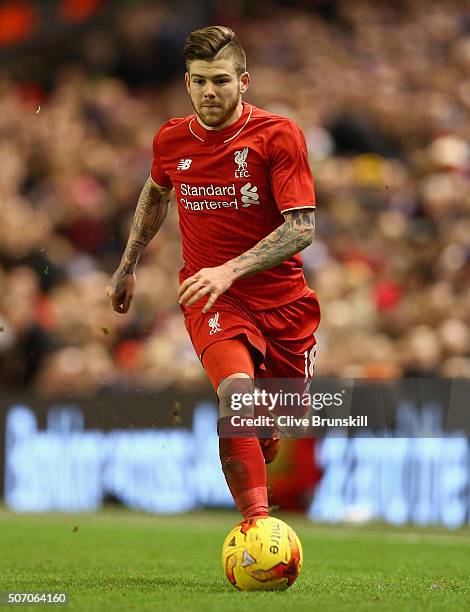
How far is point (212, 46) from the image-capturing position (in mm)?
6039

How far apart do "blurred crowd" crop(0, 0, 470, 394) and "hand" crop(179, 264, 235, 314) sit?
537 cm

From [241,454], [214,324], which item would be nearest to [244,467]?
[241,454]

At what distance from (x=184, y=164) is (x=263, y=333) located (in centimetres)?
86

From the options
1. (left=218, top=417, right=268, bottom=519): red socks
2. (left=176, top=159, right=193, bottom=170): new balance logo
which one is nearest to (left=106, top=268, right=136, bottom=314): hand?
(left=176, top=159, right=193, bottom=170): new balance logo

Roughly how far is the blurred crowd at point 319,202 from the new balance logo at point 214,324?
491cm

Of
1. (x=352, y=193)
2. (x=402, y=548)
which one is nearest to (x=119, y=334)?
(x=352, y=193)

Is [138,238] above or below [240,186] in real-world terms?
below

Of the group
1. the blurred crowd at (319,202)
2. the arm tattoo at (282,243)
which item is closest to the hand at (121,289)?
the arm tattoo at (282,243)

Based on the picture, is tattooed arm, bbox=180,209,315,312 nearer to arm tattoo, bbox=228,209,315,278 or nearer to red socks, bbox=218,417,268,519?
arm tattoo, bbox=228,209,315,278

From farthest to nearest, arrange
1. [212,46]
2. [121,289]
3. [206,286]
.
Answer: [121,289] < [212,46] < [206,286]

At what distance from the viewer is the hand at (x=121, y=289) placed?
6.77 metres

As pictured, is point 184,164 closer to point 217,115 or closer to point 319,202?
point 217,115

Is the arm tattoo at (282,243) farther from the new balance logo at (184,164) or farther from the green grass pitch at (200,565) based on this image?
Result: the green grass pitch at (200,565)

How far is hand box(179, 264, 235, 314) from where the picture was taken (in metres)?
5.73
